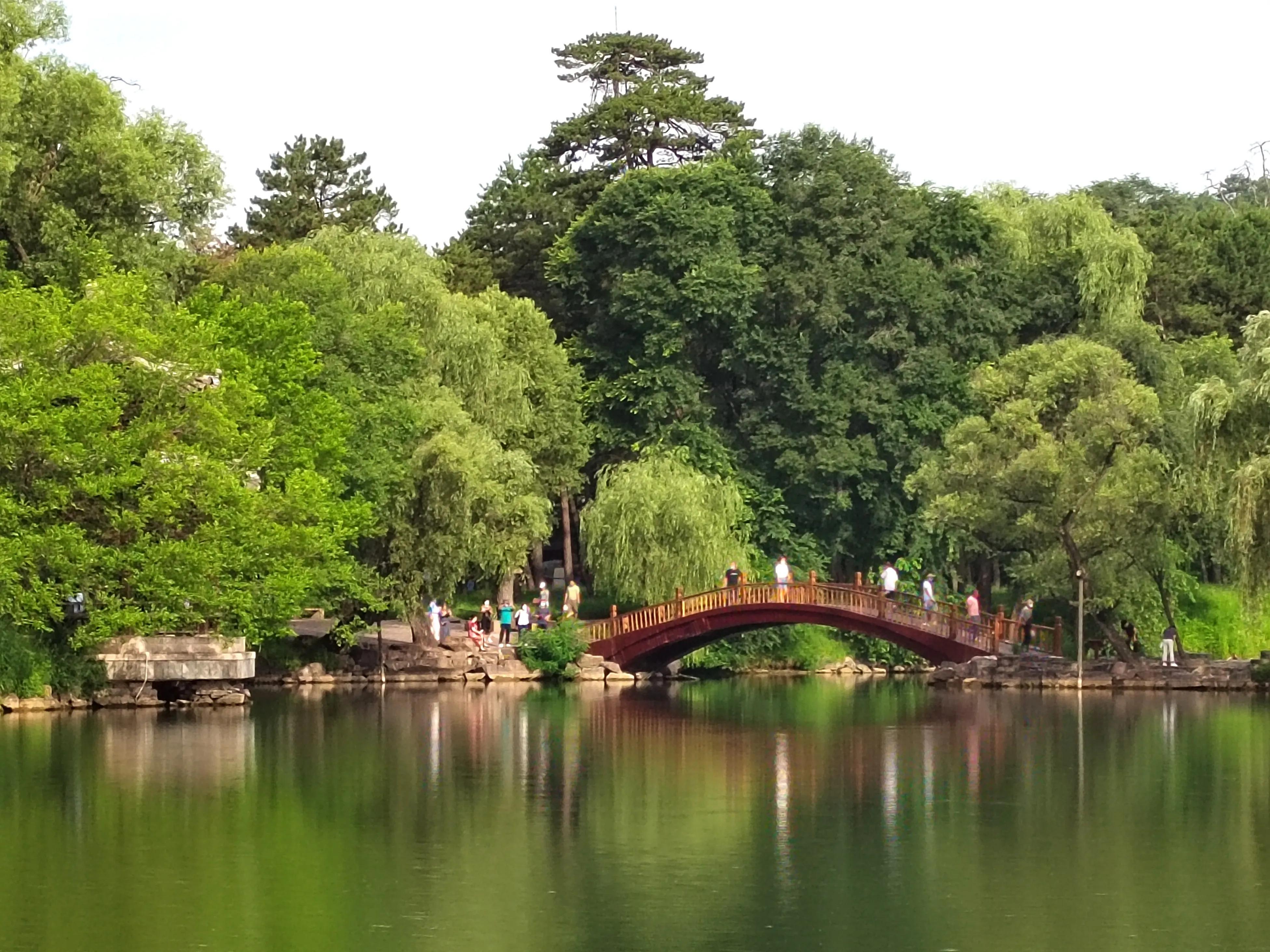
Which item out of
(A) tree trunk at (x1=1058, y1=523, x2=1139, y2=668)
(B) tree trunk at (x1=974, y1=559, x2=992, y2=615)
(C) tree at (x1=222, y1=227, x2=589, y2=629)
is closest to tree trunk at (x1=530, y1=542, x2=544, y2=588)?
(C) tree at (x1=222, y1=227, x2=589, y2=629)

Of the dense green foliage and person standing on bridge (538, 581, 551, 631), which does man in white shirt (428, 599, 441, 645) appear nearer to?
the dense green foliage

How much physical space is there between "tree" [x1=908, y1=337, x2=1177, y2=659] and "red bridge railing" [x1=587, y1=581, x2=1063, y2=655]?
50.8 inches

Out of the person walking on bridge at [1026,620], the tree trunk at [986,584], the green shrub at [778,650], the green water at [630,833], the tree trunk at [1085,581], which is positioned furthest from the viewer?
the tree trunk at [986,584]

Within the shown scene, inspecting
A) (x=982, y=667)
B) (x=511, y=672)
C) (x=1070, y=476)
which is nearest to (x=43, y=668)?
(x=511, y=672)

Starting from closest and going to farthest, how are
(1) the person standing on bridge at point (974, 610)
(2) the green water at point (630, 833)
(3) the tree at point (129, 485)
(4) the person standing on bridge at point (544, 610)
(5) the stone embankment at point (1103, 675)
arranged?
(2) the green water at point (630, 833)
(3) the tree at point (129, 485)
(5) the stone embankment at point (1103, 675)
(1) the person standing on bridge at point (974, 610)
(4) the person standing on bridge at point (544, 610)

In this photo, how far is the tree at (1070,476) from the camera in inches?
1950

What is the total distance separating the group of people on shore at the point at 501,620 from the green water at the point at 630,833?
1224cm

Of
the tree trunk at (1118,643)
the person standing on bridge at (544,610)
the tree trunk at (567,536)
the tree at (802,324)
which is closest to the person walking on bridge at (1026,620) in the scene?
the tree trunk at (1118,643)

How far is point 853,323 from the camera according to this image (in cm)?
6269

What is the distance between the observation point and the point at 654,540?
56.7m

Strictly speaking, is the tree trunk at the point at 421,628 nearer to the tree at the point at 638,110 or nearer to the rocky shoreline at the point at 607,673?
the rocky shoreline at the point at 607,673

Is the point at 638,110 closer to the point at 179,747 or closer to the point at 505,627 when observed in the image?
the point at 505,627

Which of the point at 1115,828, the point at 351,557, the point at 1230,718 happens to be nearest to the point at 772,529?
the point at 351,557

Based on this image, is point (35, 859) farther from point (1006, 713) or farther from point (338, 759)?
point (1006, 713)
